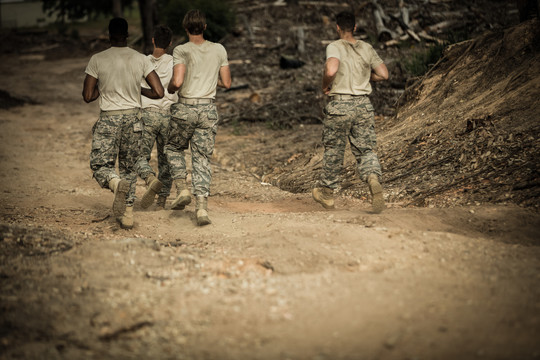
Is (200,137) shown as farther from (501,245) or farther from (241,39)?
(241,39)

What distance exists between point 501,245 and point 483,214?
95cm

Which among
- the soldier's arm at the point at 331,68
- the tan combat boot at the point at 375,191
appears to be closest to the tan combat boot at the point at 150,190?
the soldier's arm at the point at 331,68

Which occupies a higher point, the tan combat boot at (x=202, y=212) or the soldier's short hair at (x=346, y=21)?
the soldier's short hair at (x=346, y=21)

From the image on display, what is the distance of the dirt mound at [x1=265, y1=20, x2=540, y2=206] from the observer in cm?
621

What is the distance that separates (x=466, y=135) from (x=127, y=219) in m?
4.49

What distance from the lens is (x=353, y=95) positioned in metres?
5.79

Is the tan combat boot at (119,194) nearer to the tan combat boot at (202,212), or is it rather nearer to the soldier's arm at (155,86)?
the tan combat boot at (202,212)

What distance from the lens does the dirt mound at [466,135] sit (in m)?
6.21

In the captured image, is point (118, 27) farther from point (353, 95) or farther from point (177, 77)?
point (353, 95)

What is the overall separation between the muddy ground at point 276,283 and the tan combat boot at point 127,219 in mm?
76

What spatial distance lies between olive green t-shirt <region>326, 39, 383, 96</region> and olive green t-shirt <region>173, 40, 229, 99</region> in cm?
119

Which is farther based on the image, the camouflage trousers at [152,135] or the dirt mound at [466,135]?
the dirt mound at [466,135]

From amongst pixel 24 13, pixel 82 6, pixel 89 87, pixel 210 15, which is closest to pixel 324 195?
pixel 89 87

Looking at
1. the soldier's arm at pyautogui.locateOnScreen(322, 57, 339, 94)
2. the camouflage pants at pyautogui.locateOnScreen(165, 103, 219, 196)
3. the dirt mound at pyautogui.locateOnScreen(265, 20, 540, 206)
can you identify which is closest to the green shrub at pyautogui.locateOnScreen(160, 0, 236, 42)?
the dirt mound at pyautogui.locateOnScreen(265, 20, 540, 206)
